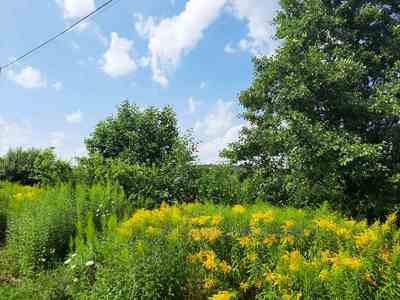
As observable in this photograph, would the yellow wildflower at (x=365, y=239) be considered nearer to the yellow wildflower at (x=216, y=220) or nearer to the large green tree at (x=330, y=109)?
the yellow wildflower at (x=216, y=220)

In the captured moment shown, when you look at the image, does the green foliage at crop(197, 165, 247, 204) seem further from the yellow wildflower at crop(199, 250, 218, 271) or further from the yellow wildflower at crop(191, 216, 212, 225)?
the yellow wildflower at crop(199, 250, 218, 271)

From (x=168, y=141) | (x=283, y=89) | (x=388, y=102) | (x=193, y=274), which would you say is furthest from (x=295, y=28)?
(x=193, y=274)

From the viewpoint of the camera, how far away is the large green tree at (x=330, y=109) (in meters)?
9.18

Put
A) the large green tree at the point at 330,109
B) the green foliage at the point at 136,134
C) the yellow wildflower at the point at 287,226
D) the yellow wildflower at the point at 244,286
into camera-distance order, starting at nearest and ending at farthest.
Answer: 1. the yellow wildflower at the point at 244,286
2. the yellow wildflower at the point at 287,226
3. the large green tree at the point at 330,109
4. the green foliage at the point at 136,134

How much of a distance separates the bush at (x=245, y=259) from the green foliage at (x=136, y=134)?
11.7 m

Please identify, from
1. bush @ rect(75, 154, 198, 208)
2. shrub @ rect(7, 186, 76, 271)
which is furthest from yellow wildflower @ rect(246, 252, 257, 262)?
bush @ rect(75, 154, 198, 208)

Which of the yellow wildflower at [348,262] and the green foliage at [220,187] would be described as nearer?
the yellow wildflower at [348,262]

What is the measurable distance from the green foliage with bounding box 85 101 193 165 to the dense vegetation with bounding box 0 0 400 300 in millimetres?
58

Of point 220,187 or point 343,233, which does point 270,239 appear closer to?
point 343,233

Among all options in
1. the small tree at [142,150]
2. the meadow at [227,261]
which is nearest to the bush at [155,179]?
the small tree at [142,150]

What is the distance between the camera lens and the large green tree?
9.18 metres

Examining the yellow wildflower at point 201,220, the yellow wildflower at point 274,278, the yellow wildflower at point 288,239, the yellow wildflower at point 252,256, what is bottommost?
the yellow wildflower at point 274,278

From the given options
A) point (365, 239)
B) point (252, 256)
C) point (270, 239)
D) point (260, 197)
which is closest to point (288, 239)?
point (270, 239)

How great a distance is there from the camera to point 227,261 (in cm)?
366
